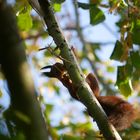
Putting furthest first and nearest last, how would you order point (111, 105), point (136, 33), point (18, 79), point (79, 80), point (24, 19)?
1. point (24, 19)
2. point (136, 33)
3. point (111, 105)
4. point (79, 80)
5. point (18, 79)

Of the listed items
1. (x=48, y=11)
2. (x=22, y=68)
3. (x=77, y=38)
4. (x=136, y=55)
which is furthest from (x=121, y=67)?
(x=77, y=38)

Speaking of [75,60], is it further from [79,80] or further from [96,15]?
[96,15]

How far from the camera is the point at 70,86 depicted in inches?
76.0

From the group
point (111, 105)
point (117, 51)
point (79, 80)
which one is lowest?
point (111, 105)

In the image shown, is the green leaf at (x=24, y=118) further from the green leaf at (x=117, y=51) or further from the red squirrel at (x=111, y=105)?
the green leaf at (x=117, y=51)

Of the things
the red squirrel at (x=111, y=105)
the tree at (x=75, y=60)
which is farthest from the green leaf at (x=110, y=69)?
the red squirrel at (x=111, y=105)

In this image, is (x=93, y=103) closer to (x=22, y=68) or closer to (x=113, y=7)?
(x=113, y=7)

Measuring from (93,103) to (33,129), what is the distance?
2.83ft

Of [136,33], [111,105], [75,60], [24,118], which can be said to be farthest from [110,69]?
[24,118]

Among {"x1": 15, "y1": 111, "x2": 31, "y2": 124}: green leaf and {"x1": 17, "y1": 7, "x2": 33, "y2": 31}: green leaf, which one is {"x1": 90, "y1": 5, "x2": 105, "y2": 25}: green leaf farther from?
{"x1": 15, "y1": 111, "x2": 31, "y2": 124}: green leaf

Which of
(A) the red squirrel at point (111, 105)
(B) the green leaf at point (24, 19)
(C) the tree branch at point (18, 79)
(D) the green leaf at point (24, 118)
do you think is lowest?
(A) the red squirrel at point (111, 105)

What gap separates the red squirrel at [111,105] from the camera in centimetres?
194

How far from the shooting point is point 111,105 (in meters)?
2.07

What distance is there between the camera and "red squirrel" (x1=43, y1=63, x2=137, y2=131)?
6.37 feet
